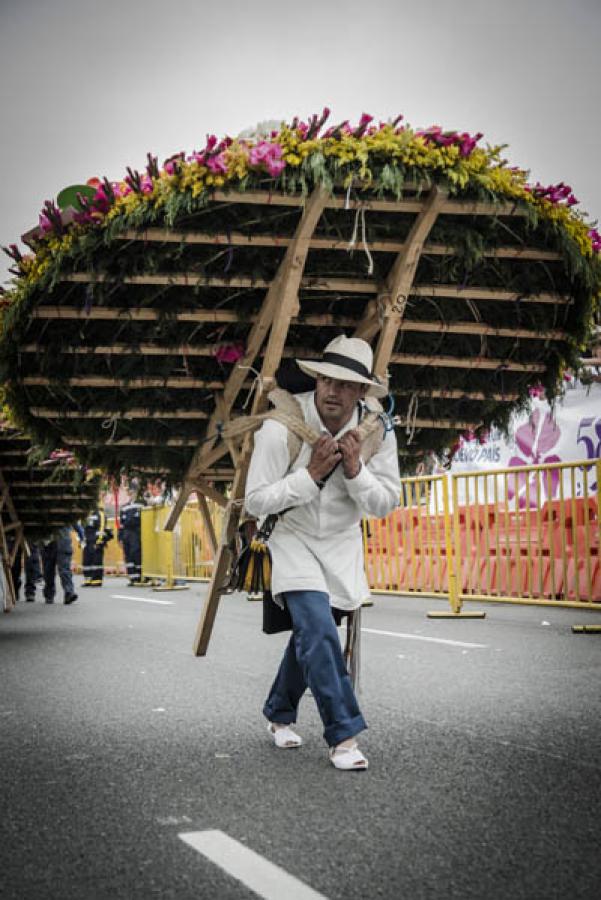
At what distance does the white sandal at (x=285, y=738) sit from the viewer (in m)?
5.30

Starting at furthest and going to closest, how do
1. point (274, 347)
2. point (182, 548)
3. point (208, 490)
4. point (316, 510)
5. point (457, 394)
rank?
point (182, 548)
point (208, 490)
point (457, 394)
point (274, 347)
point (316, 510)

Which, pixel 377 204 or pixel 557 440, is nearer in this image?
pixel 377 204

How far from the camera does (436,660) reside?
8797 mm

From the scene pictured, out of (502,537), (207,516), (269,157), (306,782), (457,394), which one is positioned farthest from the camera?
(502,537)

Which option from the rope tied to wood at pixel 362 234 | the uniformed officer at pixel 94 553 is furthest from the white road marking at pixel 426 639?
the uniformed officer at pixel 94 553

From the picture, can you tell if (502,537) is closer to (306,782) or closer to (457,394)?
(457,394)

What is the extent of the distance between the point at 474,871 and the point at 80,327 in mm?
4506

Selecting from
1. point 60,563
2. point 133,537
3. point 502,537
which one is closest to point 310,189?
point 502,537

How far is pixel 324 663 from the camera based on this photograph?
191 inches

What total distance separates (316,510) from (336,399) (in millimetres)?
543

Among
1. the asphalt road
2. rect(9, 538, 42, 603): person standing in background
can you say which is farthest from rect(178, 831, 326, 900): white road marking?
rect(9, 538, 42, 603): person standing in background

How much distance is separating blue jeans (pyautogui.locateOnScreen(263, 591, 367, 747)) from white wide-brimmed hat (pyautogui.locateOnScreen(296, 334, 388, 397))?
103cm

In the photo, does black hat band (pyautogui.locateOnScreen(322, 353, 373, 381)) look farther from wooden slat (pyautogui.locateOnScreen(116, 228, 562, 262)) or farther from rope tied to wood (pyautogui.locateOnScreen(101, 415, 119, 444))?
rope tied to wood (pyautogui.locateOnScreen(101, 415, 119, 444))

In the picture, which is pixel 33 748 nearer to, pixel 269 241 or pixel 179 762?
pixel 179 762
